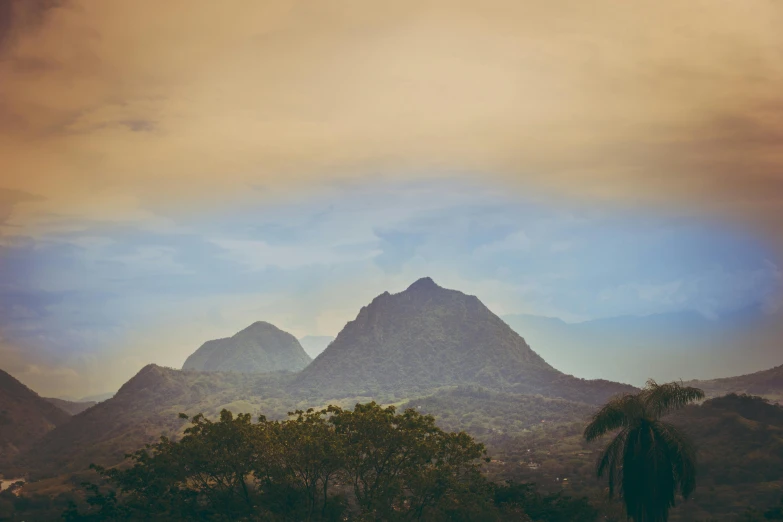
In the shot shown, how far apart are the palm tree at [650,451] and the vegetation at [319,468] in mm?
27223

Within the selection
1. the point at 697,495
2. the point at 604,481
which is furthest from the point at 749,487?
the point at 604,481

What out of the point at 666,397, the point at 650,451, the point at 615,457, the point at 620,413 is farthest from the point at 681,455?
the point at 620,413

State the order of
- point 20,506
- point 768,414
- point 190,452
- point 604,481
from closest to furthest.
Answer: point 190,452
point 604,481
point 20,506
point 768,414

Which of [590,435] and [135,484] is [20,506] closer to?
[135,484]

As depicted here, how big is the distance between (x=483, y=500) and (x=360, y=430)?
58.3 ft

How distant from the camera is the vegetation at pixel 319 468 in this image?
65562mm

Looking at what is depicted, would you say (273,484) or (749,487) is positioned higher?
(273,484)

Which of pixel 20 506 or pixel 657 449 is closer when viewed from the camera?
pixel 657 449

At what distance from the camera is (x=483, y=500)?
234ft

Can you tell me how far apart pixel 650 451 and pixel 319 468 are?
36.5 metres

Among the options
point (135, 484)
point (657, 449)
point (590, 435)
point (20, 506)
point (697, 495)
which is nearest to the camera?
point (657, 449)

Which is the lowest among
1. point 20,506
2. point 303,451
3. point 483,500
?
point 20,506

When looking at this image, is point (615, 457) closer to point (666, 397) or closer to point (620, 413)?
point (620, 413)

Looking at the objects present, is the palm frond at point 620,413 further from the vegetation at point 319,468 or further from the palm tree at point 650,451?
the vegetation at point 319,468
